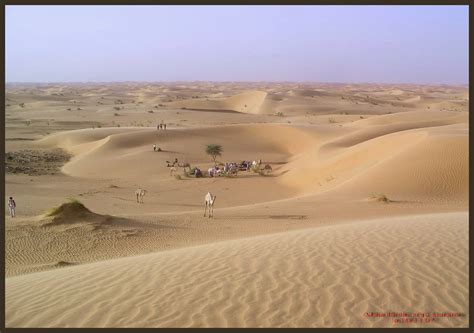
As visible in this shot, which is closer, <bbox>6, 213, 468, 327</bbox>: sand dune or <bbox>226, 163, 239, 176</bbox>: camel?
<bbox>6, 213, 468, 327</bbox>: sand dune

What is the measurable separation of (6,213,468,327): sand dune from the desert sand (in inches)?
0.9

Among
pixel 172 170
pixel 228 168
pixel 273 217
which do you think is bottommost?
pixel 273 217

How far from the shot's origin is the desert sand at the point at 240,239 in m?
5.24

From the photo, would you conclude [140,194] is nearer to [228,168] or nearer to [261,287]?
[228,168]

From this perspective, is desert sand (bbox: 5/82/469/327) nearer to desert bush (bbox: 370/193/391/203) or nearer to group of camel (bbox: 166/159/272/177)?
desert bush (bbox: 370/193/391/203)

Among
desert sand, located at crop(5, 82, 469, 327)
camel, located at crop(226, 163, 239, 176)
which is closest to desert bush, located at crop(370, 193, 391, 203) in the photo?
desert sand, located at crop(5, 82, 469, 327)

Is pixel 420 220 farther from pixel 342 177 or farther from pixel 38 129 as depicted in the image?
pixel 38 129

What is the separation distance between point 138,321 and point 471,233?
6381 mm

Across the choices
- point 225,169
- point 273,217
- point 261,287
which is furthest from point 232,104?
point 261,287

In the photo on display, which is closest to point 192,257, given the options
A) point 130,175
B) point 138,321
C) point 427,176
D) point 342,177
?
point 138,321

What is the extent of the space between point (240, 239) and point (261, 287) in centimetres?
419

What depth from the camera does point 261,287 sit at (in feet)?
19.1

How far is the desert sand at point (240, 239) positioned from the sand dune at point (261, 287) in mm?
24

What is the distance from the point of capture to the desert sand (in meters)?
5.24
